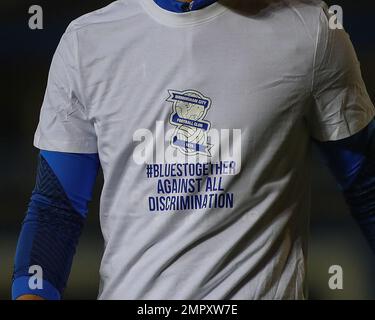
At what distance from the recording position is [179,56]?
1250 mm

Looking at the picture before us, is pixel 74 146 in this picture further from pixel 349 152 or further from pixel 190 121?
pixel 349 152

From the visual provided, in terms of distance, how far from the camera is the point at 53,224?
1334 millimetres

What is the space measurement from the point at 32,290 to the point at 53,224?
0.10 metres

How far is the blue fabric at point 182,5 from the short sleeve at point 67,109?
0.48 feet

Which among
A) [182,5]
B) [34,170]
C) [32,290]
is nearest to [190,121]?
[182,5]

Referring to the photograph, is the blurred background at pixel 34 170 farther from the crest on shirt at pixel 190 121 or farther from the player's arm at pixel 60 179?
the crest on shirt at pixel 190 121

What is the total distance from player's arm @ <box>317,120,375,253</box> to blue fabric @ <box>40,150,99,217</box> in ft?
1.05

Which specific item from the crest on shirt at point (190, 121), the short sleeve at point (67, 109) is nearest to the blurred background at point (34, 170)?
the short sleeve at point (67, 109)

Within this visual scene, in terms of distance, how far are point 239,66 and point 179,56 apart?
8cm

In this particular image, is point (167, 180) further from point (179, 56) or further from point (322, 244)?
point (322, 244)

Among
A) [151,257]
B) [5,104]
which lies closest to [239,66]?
[151,257]

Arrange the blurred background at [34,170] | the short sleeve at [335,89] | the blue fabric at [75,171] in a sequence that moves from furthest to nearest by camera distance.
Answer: the blurred background at [34,170] < the blue fabric at [75,171] < the short sleeve at [335,89]

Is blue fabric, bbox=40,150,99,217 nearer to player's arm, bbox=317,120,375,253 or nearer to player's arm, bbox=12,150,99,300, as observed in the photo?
player's arm, bbox=12,150,99,300

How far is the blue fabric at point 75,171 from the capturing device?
4.40 ft
